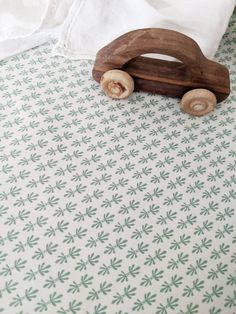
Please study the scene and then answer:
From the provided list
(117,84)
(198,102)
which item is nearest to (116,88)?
(117,84)

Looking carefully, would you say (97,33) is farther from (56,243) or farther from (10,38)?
(56,243)

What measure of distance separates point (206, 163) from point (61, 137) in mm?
210

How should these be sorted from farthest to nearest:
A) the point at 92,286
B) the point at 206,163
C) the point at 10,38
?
the point at 10,38, the point at 206,163, the point at 92,286

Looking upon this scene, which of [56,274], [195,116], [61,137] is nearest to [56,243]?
[56,274]

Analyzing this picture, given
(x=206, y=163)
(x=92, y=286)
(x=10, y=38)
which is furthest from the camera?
(x=10, y=38)

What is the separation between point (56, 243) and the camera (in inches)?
16.9

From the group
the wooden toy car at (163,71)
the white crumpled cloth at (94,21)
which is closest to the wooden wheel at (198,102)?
the wooden toy car at (163,71)

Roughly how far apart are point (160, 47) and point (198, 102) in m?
0.10

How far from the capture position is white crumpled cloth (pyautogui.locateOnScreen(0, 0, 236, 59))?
624 mm

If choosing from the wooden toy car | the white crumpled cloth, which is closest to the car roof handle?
the wooden toy car

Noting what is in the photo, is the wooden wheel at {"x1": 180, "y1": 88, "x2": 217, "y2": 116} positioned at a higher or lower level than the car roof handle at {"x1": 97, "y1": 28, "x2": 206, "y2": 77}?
lower

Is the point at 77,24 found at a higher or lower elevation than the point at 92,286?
higher

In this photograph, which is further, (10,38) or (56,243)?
(10,38)

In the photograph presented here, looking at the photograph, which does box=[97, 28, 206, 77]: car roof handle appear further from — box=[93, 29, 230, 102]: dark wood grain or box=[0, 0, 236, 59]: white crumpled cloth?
box=[0, 0, 236, 59]: white crumpled cloth
